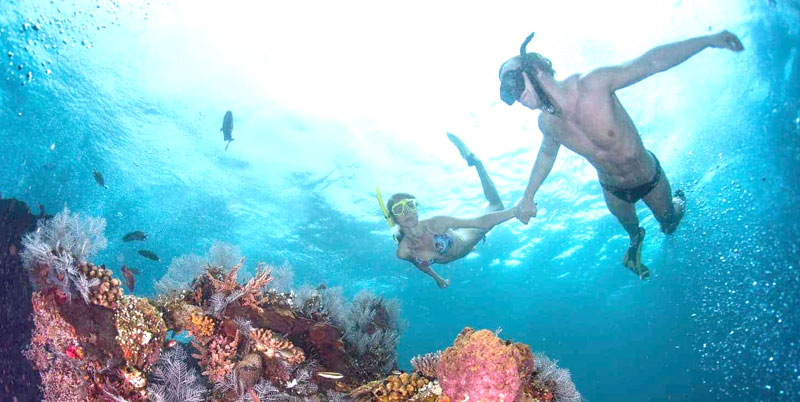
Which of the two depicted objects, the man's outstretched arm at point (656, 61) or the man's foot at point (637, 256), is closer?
the man's outstretched arm at point (656, 61)

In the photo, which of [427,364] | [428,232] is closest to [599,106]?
[427,364]

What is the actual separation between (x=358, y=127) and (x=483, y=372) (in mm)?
15079

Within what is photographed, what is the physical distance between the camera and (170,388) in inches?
183

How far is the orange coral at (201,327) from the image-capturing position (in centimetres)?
500

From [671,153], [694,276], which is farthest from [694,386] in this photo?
[671,153]

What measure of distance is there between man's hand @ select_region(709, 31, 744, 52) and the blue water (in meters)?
7.78

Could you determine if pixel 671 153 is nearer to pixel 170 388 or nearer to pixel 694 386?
pixel 170 388

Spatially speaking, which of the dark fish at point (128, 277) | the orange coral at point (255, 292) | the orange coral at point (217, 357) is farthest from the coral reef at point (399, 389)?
the dark fish at point (128, 277)

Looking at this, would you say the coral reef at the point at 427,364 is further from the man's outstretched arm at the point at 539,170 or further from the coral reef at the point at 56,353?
the man's outstretched arm at the point at 539,170

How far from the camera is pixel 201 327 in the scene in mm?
5020

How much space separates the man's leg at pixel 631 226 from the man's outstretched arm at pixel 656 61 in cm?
293

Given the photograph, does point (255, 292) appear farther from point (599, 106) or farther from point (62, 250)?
point (599, 106)

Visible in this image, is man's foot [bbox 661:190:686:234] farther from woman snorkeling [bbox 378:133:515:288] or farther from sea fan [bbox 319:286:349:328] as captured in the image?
sea fan [bbox 319:286:349:328]

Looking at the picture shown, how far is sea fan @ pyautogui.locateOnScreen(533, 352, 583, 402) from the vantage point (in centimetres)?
392
